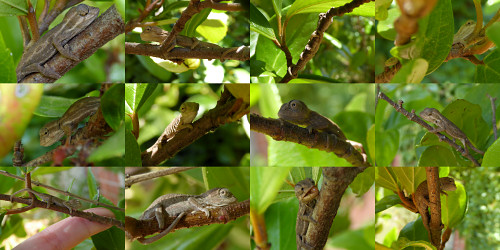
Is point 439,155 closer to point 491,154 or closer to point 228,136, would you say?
point 491,154

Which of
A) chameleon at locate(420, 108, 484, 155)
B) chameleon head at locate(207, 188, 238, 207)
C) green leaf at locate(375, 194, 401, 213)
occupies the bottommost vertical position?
green leaf at locate(375, 194, 401, 213)

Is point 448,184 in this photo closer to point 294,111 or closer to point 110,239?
point 294,111

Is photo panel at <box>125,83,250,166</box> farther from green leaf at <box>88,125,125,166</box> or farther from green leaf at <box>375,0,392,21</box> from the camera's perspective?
green leaf at <box>375,0,392,21</box>

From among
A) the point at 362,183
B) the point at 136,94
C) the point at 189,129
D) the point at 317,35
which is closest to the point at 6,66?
the point at 136,94

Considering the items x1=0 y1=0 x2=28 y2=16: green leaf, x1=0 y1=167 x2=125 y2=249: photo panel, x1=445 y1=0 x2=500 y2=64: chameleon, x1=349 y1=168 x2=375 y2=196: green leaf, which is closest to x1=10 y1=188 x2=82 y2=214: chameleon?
x1=0 y1=167 x2=125 y2=249: photo panel

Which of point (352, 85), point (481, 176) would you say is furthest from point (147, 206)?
point (481, 176)

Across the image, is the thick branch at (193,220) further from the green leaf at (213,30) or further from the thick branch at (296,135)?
the green leaf at (213,30)

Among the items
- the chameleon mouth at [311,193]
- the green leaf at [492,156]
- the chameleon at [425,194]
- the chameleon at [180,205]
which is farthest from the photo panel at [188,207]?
the green leaf at [492,156]
